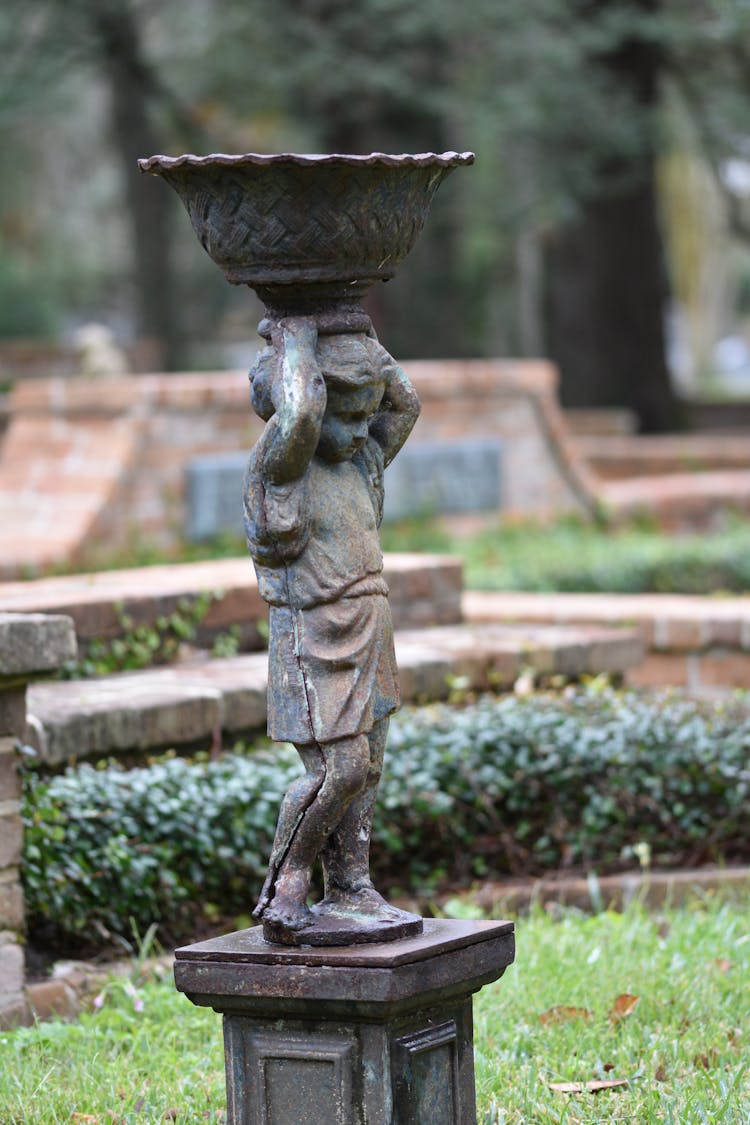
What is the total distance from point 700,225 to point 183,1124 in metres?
41.5

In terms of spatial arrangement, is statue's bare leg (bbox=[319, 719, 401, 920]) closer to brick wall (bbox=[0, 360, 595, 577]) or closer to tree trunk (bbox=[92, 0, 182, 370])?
brick wall (bbox=[0, 360, 595, 577])

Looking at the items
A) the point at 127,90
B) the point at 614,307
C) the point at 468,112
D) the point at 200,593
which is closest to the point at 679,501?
the point at 468,112

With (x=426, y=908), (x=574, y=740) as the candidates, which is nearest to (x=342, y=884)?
(x=426, y=908)

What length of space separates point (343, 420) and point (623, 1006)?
2.03 m

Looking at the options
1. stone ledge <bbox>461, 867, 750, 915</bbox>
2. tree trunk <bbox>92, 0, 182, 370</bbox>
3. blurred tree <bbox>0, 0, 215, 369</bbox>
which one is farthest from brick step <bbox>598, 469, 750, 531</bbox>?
stone ledge <bbox>461, 867, 750, 915</bbox>

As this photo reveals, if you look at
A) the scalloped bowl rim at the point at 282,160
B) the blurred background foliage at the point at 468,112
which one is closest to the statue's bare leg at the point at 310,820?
the scalloped bowl rim at the point at 282,160

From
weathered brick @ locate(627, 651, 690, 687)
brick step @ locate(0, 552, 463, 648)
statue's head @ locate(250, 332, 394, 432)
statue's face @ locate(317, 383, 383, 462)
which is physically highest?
statue's head @ locate(250, 332, 394, 432)

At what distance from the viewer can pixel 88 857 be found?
243 inches

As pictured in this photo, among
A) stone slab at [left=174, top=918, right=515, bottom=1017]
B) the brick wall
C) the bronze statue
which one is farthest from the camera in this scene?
the brick wall

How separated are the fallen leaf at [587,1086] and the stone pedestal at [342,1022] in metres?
0.59

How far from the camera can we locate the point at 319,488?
423 centimetres

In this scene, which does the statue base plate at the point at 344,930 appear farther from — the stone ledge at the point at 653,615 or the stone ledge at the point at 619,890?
the stone ledge at the point at 653,615

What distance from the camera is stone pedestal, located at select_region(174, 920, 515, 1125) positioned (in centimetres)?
398

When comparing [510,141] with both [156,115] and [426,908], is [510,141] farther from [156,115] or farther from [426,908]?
[426,908]
